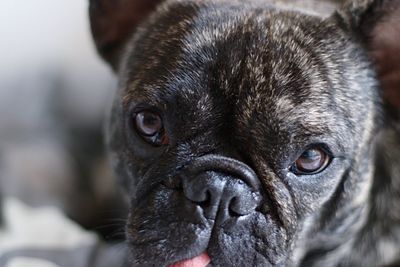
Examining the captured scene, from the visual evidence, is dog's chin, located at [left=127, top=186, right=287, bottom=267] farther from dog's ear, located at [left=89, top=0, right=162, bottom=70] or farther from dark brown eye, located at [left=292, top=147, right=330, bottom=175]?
dog's ear, located at [left=89, top=0, right=162, bottom=70]

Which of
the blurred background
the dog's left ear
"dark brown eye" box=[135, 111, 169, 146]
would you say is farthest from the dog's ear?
the dog's left ear

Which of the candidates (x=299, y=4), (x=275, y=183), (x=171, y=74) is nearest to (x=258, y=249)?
(x=275, y=183)

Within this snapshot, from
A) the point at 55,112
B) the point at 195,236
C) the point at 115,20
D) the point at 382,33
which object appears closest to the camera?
the point at 195,236

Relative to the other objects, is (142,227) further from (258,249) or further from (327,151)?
(327,151)

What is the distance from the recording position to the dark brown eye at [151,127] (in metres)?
1.69

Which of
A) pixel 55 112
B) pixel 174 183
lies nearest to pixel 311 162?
pixel 174 183

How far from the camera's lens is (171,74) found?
1652mm

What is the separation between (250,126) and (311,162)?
0.54ft

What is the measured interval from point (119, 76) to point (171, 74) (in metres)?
0.33

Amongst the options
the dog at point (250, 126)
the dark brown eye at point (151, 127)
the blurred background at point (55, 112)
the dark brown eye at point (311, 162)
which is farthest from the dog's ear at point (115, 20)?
the dark brown eye at point (311, 162)

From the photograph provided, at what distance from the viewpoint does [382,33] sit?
184 cm

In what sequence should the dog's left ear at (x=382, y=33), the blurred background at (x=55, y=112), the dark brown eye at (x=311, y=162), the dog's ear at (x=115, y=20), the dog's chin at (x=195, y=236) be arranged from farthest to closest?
the blurred background at (x=55, y=112) → the dog's ear at (x=115, y=20) → the dog's left ear at (x=382, y=33) → the dark brown eye at (x=311, y=162) → the dog's chin at (x=195, y=236)

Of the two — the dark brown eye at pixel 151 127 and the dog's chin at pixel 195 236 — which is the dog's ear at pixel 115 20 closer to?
the dark brown eye at pixel 151 127

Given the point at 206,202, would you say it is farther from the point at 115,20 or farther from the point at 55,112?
the point at 55,112
